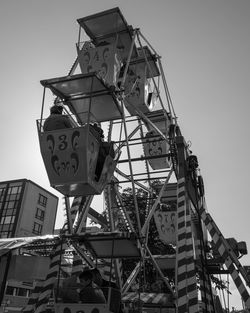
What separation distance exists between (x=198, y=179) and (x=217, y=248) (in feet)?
6.94

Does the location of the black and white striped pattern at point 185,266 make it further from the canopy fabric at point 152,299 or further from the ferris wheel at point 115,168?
the canopy fabric at point 152,299

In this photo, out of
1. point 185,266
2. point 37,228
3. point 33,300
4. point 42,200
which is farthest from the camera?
point 42,200

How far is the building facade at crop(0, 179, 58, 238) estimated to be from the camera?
188ft

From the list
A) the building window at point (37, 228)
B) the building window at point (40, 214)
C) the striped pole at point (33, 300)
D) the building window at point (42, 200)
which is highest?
the building window at point (42, 200)

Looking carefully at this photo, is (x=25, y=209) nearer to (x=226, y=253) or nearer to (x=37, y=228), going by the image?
(x=37, y=228)

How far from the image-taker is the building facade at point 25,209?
188ft

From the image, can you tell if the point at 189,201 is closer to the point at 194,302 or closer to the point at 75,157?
the point at 194,302

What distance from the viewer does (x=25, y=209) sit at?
192 ft

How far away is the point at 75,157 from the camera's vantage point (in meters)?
6.73

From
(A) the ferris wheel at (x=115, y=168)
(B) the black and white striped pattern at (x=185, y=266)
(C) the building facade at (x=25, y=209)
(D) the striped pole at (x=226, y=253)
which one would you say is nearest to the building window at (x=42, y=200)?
(C) the building facade at (x=25, y=209)

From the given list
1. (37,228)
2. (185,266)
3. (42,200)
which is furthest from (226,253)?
(42,200)

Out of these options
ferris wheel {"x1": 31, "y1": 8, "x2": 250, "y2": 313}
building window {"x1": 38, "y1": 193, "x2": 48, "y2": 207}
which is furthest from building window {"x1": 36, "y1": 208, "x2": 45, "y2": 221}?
ferris wheel {"x1": 31, "y1": 8, "x2": 250, "y2": 313}

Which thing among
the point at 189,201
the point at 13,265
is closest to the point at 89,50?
the point at 189,201

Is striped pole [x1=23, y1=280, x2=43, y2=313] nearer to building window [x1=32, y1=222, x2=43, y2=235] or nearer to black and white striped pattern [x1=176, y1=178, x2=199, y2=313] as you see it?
black and white striped pattern [x1=176, y1=178, x2=199, y2=313]
